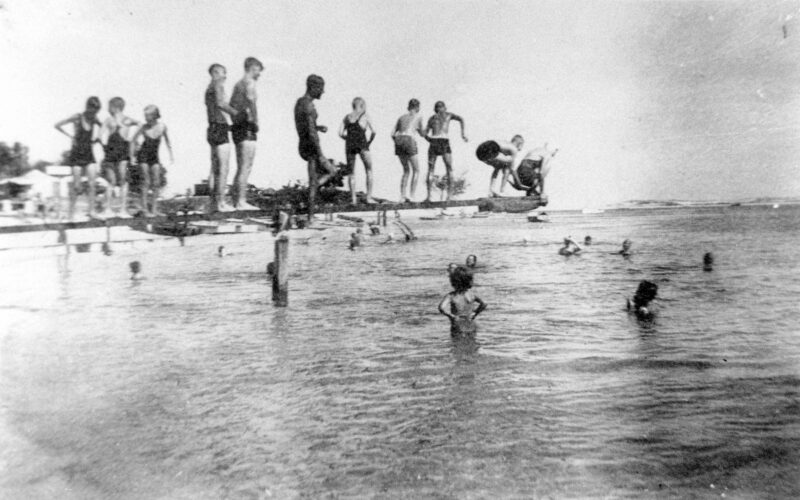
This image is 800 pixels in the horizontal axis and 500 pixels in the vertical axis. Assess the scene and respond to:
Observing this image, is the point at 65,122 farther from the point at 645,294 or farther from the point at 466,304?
the point at 645,294

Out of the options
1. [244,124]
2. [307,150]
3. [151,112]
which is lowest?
[307,150]

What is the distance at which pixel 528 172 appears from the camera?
13.8 meters

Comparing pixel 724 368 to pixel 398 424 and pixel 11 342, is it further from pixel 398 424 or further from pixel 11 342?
pixel 11 342

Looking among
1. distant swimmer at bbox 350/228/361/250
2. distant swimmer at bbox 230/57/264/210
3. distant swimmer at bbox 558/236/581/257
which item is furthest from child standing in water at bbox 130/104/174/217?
distant swimmer at bbox 350/228/361/250

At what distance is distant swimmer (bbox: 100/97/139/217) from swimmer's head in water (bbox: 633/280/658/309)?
33.4ft

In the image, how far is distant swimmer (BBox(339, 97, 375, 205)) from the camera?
1148 centimetres

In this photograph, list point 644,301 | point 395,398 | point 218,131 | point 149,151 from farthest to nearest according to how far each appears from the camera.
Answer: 1. point 644,301
2. point 149,151
3. point 218,131
4. point 395,398

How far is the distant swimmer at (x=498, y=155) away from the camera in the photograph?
13.2 metres

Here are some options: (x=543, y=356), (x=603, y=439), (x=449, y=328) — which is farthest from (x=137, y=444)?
(x=449, y=328)

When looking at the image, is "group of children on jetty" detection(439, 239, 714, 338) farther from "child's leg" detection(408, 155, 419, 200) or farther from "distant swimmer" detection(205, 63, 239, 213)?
"distant swimmer" detection(205, 63, 239, 213)

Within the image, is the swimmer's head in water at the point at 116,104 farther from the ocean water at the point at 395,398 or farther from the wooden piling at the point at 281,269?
the ocean water at the point at 395,398

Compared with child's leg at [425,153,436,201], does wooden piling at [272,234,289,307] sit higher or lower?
lower

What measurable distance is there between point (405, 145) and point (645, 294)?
6.05 metres

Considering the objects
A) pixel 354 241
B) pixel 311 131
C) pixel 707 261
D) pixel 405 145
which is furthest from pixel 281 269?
pixel 354 241
